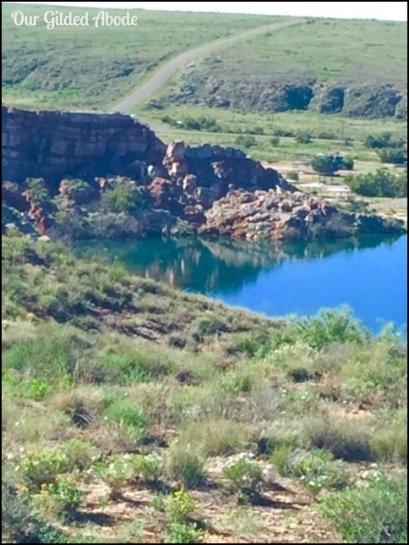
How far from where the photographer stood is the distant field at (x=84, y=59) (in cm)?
6262

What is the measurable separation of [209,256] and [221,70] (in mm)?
37418

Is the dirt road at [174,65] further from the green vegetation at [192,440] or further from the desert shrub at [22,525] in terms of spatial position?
the desert shrub at [22,525]

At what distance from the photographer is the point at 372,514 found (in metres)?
5.05

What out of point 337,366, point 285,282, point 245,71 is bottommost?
point 285,282

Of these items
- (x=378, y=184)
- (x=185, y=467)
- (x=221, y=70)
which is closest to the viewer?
(x=185, y=467)

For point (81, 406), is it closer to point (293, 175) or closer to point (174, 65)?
point (293, 175)

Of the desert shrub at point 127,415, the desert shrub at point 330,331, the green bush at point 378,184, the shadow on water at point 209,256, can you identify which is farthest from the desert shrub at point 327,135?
the desert shrub at point 127,415

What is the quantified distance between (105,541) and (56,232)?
30890 millimetres

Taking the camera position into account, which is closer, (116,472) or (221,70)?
(116,472)

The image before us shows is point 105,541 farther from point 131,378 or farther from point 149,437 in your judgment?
point 131,378

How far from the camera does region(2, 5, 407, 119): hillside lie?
65625 millimetres

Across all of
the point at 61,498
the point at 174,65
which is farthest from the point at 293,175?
the point at 61,498

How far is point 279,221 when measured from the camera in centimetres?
3981

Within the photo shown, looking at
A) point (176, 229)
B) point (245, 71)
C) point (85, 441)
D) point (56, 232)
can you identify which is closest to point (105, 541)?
point (85, 441)
